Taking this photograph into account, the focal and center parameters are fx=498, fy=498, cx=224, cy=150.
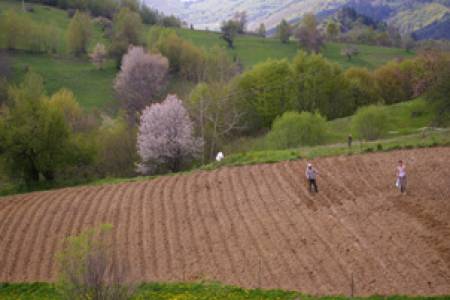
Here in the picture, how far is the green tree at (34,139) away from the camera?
1527 inches

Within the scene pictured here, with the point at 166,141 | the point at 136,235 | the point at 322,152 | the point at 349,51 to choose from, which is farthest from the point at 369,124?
the point at 349,51

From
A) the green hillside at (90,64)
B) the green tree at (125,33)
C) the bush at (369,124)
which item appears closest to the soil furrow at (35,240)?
the bush at (369,124)

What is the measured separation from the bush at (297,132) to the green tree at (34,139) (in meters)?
18.3

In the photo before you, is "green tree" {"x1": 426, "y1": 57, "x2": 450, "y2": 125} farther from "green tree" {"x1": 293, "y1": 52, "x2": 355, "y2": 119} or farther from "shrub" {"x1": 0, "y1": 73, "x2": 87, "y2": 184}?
"shrub" {"x1": 0, "y1": 73, "x2": 87, "y2": 184}

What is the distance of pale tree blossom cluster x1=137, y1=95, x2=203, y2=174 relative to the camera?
43.6m

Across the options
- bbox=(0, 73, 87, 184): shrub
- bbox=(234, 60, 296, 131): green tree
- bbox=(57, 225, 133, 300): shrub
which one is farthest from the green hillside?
bbox=(57, 225, 133, 300): shrub

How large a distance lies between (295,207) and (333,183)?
11.8 feet

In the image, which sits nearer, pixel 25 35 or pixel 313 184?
pixel 313 184

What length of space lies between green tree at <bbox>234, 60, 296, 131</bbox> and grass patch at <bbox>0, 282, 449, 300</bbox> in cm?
4284

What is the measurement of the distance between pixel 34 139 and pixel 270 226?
22253 millimetres

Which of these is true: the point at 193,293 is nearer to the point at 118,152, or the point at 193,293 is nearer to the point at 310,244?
the point at 310,244

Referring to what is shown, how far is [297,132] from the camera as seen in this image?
4666 centimetres

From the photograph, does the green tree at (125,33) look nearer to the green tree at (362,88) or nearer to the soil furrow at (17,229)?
the green tree at (362,88)

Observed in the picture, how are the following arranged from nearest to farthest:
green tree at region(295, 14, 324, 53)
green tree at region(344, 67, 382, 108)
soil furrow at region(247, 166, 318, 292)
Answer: soil furrow at region(247, 166, 318, 292)
green tree at region(344, 67, 382, 108)
green tree at region(295, 14, 324, 53)
